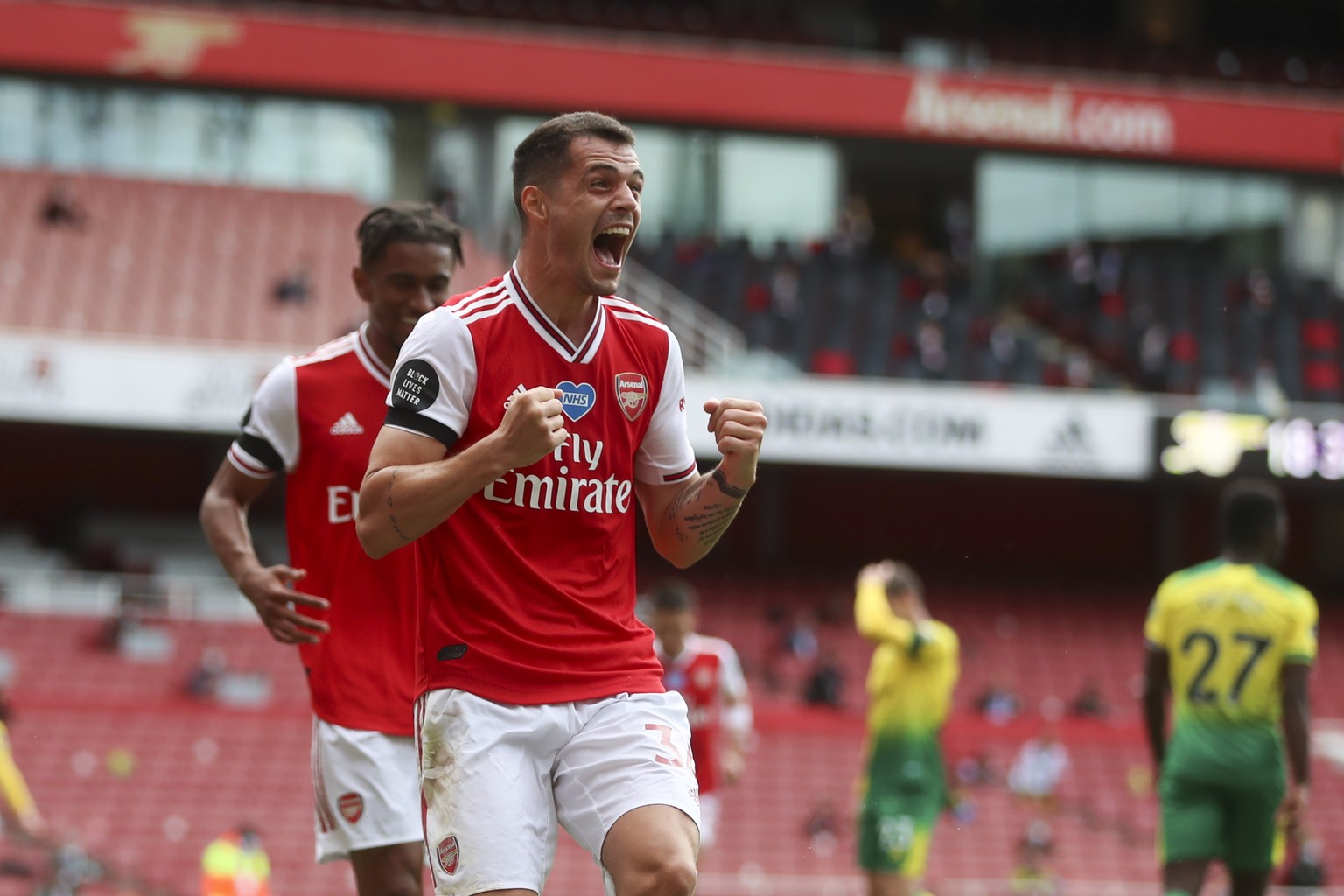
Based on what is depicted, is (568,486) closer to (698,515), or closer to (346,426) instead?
(698,515)

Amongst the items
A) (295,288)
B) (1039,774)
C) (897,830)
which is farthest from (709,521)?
(295,288)

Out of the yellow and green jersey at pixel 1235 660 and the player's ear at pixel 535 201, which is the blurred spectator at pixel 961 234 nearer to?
the yellow and green jersey at pixel 1235 660

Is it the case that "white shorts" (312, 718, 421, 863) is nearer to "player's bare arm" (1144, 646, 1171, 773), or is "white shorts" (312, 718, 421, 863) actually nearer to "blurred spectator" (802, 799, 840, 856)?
"player's bare arm" (1144, 646, 1171, 773)

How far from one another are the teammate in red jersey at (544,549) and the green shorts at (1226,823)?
11.4 feet

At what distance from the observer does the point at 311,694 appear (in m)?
5.09

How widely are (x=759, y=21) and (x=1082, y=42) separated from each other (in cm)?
666

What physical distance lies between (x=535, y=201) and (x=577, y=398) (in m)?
0.47

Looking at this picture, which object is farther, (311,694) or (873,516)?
(873,516)

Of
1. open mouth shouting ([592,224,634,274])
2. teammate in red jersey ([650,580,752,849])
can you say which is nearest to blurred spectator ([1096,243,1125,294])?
teammate in red jersey ([650,580,752,849])

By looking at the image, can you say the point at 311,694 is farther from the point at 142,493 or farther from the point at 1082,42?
the point at 1082,42

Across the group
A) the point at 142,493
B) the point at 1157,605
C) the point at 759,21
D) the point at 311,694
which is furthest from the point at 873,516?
the point at 311,694

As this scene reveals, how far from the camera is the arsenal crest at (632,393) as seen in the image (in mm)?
3965

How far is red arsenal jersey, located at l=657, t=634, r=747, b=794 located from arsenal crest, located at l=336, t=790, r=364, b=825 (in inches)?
160

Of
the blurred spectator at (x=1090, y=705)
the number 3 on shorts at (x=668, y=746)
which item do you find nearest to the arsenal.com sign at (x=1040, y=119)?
the blurred spectator at (x=1090, y=705)
